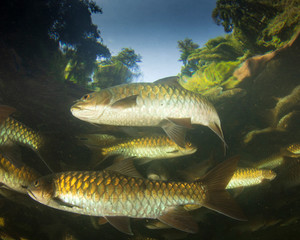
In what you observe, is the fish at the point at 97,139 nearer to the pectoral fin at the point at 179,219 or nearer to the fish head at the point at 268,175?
the pectoral fin at the point at 179,219

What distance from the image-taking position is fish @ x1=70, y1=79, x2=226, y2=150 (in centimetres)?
201

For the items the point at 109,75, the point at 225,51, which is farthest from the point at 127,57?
the point at 225,51

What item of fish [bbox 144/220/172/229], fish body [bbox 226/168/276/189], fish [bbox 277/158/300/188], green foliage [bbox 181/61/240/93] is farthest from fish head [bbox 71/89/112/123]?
fish [bbox 277/158/300/188]

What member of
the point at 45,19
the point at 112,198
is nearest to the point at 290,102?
the point at 112,198

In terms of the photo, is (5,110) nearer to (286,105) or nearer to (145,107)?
(145,107)

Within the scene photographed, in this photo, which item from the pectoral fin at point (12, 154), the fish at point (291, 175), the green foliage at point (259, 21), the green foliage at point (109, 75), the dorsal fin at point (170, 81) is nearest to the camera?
the pectoral fin at point (12, 154)

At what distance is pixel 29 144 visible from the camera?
9.27ft

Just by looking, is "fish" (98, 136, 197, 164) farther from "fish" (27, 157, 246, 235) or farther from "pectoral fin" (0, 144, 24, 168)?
"pectoral fin" (0, 144, 24, 168)

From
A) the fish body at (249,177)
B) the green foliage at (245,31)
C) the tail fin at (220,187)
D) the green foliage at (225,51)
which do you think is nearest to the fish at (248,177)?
the fish body at (249,177)

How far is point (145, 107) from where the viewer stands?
6.97ft

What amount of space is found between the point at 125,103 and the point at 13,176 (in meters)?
2.34

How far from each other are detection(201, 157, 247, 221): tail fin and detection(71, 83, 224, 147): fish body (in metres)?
0.67

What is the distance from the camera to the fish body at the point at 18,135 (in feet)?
8.80

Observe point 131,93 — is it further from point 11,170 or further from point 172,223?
point 11,170
